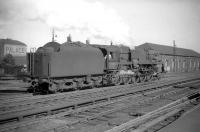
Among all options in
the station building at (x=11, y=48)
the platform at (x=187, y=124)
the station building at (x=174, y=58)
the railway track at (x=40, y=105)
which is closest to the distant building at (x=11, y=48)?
the station building at (x=11, y=48)

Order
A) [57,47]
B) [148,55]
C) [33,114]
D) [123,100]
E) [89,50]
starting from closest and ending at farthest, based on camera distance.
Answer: [33,114]
[123,100]
[57,47]
[89,50]
[148,55]

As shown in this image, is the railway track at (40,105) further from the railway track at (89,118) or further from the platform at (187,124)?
the platform at (187,124)

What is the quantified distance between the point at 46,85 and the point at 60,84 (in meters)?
1.07

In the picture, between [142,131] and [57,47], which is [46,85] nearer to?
[57,47]

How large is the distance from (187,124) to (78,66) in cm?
979

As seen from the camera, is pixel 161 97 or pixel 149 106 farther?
pixel 161 97

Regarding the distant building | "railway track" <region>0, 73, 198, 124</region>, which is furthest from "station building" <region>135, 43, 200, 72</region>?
the distant building

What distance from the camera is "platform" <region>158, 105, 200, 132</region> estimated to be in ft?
22.8

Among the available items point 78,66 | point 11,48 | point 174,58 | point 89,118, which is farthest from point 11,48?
point 89,118

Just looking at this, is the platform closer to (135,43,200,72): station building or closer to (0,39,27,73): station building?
(135,43,200,72): station building

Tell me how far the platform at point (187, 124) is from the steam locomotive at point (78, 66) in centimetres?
880

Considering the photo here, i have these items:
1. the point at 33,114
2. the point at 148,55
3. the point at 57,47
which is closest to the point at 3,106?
the point at 33,114

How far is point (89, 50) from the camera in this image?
1686cm

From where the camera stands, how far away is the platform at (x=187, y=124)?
6.94m
